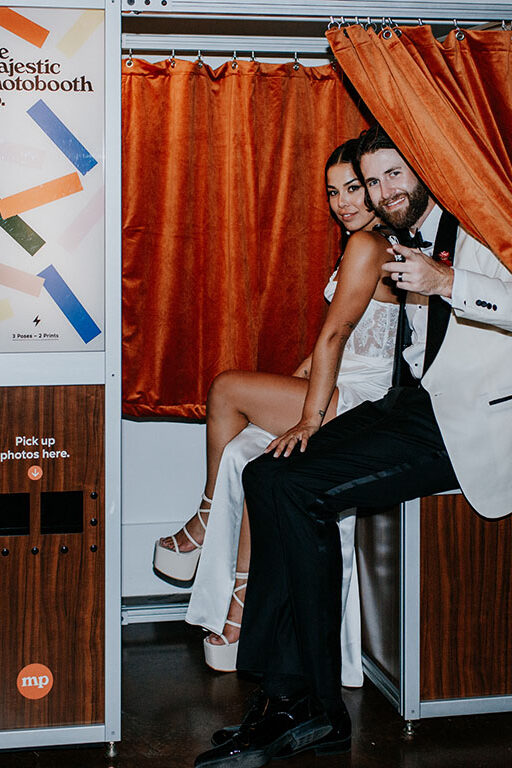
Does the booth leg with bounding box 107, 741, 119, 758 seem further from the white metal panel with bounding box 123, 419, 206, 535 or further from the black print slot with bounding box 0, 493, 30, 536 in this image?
the white metal panel with bounding box 123, 419, 206, 535

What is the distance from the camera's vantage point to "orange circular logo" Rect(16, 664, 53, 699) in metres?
2.06

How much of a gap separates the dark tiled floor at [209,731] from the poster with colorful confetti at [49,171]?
100cm

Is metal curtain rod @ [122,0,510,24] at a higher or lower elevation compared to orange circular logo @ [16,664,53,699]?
higher

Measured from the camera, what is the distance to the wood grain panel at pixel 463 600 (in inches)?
88.4

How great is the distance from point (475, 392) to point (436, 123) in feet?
2.20

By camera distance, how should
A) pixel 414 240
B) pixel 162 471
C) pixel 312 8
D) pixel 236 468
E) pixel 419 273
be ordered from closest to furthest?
pixel 419 273, pixel 312 8, pixel 414 240, pixel 236 468, pixel 162 471

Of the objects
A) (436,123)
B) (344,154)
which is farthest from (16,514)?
(344,154)

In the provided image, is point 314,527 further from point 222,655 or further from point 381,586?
point 222,655

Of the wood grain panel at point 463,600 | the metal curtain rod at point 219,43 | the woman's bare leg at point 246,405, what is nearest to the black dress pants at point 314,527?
the wood grain panel at point 463,600

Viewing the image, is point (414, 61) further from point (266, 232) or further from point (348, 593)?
point (348, 593)

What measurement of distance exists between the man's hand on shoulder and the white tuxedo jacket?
0.15 m

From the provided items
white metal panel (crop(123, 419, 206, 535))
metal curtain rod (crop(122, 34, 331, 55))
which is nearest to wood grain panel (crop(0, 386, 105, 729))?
white metal panel (crop(123, 419, 206, 535))

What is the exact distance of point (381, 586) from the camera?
2.47 m

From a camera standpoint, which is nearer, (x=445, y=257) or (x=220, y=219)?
(x=445, y=257)
